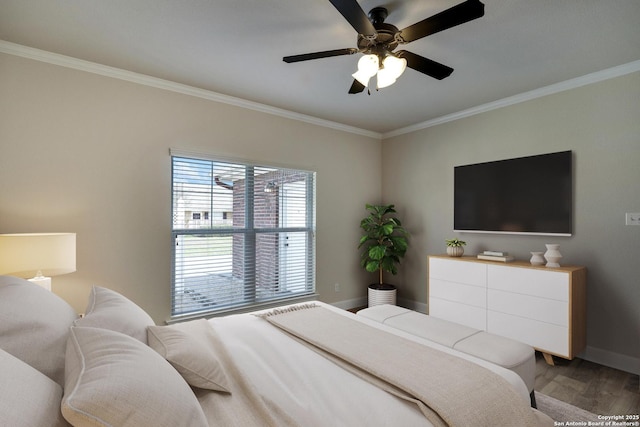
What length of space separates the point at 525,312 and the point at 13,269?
395cm

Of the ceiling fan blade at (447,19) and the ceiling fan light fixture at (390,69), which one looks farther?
the ceiling fan light fixture at (390,69)

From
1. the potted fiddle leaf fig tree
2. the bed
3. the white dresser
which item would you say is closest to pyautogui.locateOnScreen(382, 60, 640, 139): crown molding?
the potted fiddle leaf fig tree

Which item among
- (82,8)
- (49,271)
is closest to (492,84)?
(82,8)

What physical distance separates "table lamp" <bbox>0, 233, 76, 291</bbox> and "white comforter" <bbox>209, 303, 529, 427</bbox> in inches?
51.2

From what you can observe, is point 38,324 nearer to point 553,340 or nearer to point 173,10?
point 173,10

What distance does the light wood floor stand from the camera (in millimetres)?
2232

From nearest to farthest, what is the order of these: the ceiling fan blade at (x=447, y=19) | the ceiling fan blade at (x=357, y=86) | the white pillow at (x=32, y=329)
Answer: the white pillow at (x=32, y=329) → the ceiling fan blade at (x=447, y=19) → the ceiling fan blade at (x=357, y=86)

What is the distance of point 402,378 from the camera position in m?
1.34

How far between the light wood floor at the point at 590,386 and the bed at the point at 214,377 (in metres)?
1.27

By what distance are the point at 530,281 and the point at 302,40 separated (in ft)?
9.26

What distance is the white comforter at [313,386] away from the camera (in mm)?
1145

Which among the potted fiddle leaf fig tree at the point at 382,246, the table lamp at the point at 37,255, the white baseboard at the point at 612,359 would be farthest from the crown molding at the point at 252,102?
the white baseboard at the point at 612,359

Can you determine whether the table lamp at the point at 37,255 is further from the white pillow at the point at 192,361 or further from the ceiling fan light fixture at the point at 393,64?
the ceiling fan light fixture at the point at 393,64

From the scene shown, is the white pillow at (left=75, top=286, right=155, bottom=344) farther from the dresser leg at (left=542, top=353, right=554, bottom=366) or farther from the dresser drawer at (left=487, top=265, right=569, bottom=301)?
the dresser leg at (left=542, top=353, right=554, bottom=366)
